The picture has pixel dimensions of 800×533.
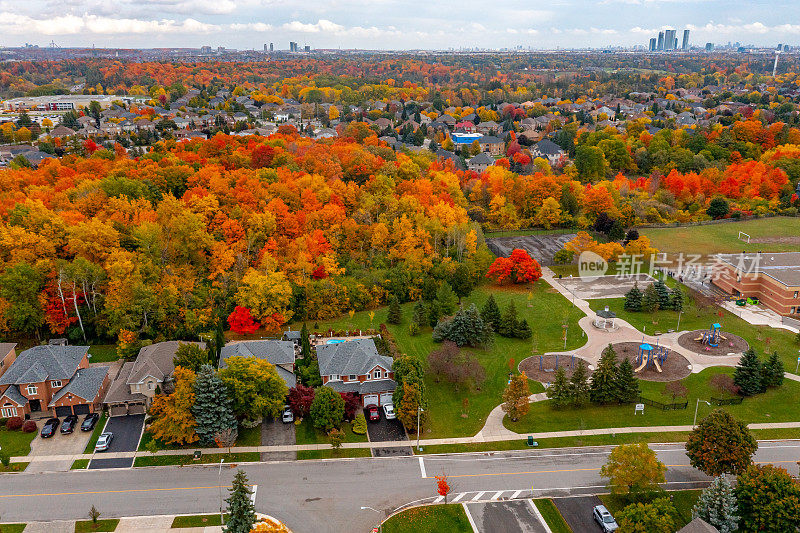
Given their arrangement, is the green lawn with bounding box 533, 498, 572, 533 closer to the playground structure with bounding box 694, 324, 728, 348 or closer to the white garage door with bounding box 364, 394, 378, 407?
the white garage door with bounding box 364, 394, 378, 407

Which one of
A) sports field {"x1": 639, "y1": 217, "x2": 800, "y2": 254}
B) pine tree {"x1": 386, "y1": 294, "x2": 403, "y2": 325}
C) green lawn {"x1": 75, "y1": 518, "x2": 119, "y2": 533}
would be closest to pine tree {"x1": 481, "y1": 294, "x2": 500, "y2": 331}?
pine tree {"x1": 386, "y1": 294, "x2": 403, "y2": 325}

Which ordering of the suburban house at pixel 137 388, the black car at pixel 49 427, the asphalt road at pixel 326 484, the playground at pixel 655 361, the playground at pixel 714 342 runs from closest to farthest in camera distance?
the asphalt road at pixel 326 484, the black car at pixel 49 427, the suburban house at pixel 137 388, the playground at pixel 655 361, the playground at pixel 714 342

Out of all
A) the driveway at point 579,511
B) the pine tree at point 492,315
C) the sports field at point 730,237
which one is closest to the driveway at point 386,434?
the driveway at point 579,511

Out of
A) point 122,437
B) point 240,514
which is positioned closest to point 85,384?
point 122,437

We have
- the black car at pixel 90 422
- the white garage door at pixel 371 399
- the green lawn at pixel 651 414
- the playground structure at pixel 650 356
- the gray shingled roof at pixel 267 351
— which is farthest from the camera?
the playground structure at pixel 650 356

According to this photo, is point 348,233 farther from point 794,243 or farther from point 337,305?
point 794,243

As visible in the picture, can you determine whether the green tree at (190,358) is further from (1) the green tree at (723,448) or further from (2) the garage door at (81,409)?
(1) the green tree at (723,448)
